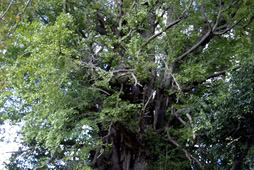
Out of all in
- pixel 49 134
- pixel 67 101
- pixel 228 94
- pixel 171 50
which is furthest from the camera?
pixel 171 50

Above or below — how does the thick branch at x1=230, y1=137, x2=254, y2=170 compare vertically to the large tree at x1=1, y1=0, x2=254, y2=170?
below

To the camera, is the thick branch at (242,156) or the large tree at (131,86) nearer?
the thick branch at (242,156)

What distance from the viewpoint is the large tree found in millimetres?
5359

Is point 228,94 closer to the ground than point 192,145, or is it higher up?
higher up

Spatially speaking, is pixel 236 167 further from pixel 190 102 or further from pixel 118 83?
pixel 118 83

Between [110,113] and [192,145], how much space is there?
241 centimetres

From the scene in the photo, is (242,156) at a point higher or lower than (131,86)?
lower

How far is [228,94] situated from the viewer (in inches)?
202

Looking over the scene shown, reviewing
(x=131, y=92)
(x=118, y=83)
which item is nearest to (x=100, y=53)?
(x=118, y=83)

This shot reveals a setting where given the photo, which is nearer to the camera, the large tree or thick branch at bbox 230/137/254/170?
thick branch at bbox 230/137/254/170

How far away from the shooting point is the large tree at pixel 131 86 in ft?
17.6

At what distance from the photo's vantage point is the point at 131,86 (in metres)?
7.52

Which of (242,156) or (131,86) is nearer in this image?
(242,156)

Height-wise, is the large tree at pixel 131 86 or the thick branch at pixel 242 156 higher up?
the large tree at pixel 131 86
